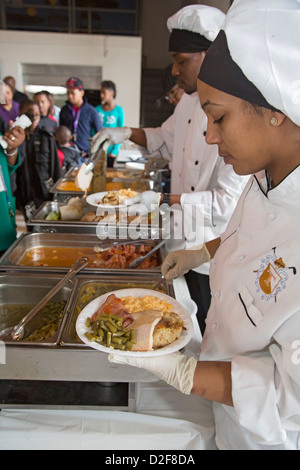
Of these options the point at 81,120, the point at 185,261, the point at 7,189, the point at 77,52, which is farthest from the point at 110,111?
the point at 185,261

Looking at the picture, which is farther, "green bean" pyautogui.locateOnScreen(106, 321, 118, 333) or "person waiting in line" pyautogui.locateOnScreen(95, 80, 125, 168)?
"person waiting in line" pyautogui.locateOnScreen(95, 80, 125, 168)

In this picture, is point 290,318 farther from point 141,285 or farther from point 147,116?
point 147,116

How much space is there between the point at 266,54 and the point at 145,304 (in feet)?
2.44

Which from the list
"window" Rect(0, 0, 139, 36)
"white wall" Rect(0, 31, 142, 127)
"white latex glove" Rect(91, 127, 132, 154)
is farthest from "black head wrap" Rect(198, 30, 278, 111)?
"window" Rect(0, 0, 139, 36)

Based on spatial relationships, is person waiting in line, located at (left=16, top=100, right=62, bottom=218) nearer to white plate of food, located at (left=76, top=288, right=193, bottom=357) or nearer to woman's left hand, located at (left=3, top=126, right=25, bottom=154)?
woman's left hand, located at (left=3, top=126, right=25, bottom=154)

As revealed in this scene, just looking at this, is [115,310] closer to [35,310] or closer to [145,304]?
[145,304]

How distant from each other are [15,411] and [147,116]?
8019 mm

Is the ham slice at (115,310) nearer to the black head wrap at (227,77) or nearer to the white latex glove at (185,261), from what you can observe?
the white latex glove at (185,261)

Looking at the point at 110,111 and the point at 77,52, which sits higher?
the point at 77,52

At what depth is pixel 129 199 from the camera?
2062 mm

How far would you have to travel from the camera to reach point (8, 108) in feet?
14.8

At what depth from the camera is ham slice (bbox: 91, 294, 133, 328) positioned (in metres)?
1.01

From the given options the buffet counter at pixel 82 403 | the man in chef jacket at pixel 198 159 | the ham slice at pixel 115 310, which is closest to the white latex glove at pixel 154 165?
the man in chef jacket at pixel 198 159

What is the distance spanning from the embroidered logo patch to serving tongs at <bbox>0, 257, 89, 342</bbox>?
65cm
